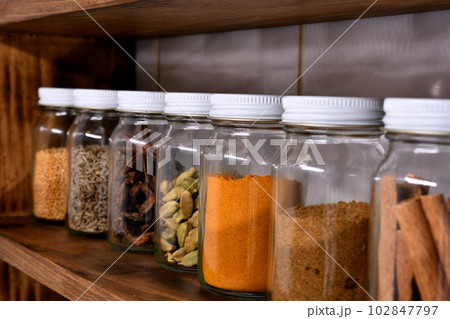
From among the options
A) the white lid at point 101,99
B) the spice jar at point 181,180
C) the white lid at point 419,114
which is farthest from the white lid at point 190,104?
the white lid at point 419,114

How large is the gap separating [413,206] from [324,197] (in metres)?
0.11

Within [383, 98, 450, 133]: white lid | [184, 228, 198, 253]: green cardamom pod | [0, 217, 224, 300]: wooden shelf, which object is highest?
[383, 98, 450, 133]: white lid

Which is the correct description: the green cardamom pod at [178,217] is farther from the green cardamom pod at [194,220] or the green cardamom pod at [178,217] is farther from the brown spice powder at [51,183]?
the brown spice powder at [51,183]

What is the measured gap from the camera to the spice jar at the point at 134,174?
32.6 inches

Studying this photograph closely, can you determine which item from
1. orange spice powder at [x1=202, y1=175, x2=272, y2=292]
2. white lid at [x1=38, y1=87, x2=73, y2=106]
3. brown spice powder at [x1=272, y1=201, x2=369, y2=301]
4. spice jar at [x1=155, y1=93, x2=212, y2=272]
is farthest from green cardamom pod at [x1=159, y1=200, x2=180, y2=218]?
white lid at [x1=38, y1=87, x2=73, y2=106]

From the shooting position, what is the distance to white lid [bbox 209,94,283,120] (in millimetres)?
608

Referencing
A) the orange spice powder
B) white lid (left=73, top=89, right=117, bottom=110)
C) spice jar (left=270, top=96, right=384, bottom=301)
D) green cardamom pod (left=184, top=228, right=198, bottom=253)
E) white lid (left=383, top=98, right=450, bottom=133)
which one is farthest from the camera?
white lid (left=73, top=89, right=117, bottom=110)

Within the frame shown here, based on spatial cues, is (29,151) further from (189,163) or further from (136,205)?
(189,163)

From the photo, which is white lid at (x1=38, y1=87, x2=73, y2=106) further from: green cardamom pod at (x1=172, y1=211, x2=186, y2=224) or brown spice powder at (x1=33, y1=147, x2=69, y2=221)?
green cardamom pod at (x1=172, y1=211, x2=186, y2=224)

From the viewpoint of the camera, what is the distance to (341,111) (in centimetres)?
51

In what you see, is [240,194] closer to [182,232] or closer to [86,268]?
[182,232]

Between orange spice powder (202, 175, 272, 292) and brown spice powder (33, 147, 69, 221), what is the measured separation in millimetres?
476

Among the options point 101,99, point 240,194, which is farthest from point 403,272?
point 101,99
